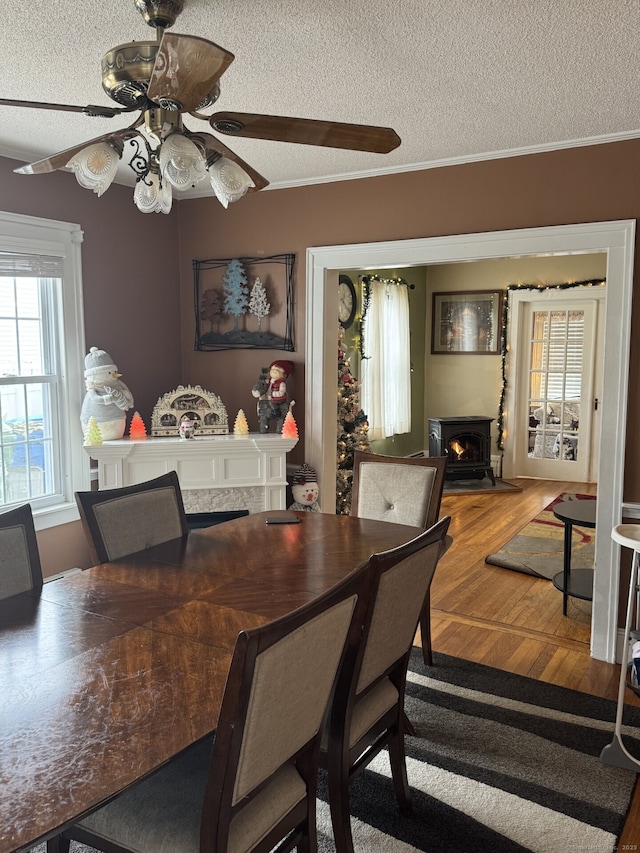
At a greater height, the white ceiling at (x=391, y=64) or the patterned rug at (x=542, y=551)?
the white ceiling at (x=391, y=64)

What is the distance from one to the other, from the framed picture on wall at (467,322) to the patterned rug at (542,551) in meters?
2.65

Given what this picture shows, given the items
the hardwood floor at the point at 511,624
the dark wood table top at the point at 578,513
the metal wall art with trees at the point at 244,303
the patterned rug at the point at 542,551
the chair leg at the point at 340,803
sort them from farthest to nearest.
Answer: the patterned rug at the point at 542,551, the metal wall art with trees at the point at 244,303, the dark wood table top at the point at 578,513, the hardwood floor at the point at 511,624, the chair leg at the point at 340,803

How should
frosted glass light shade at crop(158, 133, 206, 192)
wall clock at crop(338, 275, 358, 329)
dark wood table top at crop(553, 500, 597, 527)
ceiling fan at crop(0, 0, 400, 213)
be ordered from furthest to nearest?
wall clock at crop(338, 275, 358, 329) < dark wood table top at crop(553, 500, 597, 527) < frosted glass light shade at crop(158, 133, 206, 192) < ceiling fan at crop(0, 0, 400, 213)

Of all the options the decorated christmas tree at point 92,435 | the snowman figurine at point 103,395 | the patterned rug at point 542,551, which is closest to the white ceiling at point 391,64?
the snowman figurine at point 103,395

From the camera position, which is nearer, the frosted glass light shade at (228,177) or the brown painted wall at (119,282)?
the frosted glass light shade at (228,177)

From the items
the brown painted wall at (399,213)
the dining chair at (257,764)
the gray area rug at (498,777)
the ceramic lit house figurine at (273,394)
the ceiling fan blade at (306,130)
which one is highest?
the brown painted wall at (399,213)

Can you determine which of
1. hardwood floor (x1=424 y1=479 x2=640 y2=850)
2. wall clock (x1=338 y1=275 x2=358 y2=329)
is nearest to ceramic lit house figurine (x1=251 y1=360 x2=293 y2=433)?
hardwood floor (x1=424 y1=479 x2=640 y2=850)

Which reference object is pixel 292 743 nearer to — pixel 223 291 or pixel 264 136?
pixel 264 136

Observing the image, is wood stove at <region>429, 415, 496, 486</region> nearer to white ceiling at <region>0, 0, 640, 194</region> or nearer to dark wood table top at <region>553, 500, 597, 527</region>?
dark wood table top at <region>553, 500, 597, 527</region>

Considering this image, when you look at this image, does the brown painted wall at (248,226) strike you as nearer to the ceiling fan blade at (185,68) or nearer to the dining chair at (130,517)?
the dining chair at (130,517)

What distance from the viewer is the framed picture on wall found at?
7910 millimetres

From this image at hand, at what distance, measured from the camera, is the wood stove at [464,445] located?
7.50 meters

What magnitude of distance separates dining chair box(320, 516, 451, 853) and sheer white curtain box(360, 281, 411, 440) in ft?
16.1

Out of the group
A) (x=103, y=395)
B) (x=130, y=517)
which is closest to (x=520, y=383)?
(x=103, y=395)
